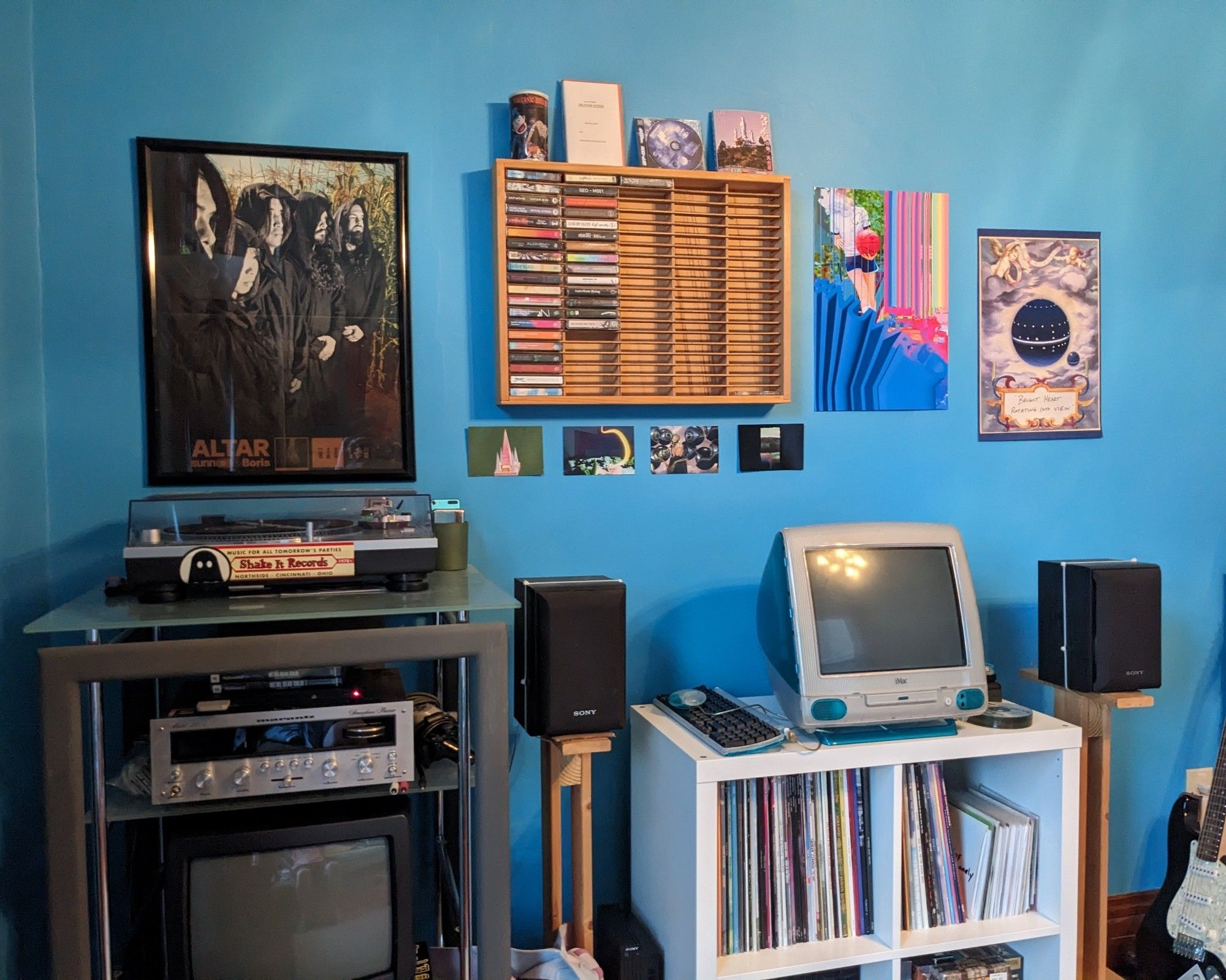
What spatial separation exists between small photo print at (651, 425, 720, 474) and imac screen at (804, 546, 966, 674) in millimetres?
430

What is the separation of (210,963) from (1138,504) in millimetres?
2410

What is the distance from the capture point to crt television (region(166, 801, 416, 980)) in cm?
163

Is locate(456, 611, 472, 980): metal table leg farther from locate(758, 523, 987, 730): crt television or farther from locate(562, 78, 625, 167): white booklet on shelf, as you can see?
locate(562, 78, 625, 167): white booklet on shelf

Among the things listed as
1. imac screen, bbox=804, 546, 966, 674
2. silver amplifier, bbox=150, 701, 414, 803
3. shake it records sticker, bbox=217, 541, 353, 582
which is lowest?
silver amplifier, bbox=150, 701, 414, 803

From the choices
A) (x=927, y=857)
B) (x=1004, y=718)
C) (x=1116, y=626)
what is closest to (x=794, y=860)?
(x=927, y=857)

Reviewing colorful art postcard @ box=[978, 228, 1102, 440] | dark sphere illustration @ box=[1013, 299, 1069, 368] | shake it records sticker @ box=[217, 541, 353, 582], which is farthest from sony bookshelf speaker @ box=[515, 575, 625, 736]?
dark sphere illustration @ box=[1013, 299, 1069, 368]

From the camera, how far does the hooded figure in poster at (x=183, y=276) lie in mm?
2010

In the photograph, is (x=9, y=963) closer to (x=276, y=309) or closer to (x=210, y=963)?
(x=210, y=963)

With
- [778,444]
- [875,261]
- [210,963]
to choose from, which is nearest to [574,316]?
[778,444]

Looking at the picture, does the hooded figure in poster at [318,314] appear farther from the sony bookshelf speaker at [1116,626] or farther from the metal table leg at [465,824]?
the sony bookshelf speaker at [1116,626]

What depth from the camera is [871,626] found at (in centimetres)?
200

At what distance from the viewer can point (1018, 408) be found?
252 cm

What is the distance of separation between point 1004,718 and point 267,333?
1.75 meters

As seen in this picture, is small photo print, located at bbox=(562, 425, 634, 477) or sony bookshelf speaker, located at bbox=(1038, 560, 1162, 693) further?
small photo print, located at bbox=(562, 425, 634, 477)
